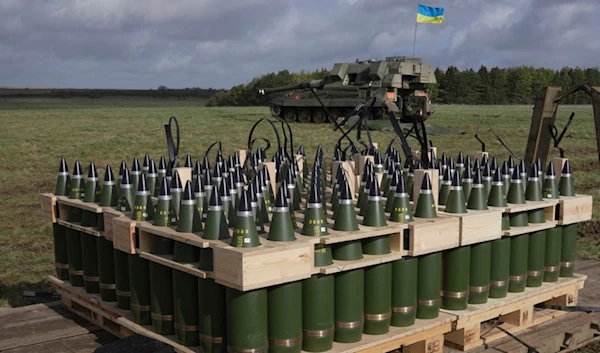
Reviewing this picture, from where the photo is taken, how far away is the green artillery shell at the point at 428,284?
4.68 meters

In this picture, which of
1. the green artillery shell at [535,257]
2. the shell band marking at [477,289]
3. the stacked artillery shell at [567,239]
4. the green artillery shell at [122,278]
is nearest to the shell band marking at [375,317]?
the shell band marking at [477,289]

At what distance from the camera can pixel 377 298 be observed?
14.4 ft

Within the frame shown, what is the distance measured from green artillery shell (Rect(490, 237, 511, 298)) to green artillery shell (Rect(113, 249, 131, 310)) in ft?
9.43

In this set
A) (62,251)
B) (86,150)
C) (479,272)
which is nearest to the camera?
(479,272)

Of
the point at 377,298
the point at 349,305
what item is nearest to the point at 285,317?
the point at 349,305

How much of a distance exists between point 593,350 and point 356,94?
2762 centimetres

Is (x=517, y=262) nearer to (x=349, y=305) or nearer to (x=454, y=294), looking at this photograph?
(x=454, y=294)

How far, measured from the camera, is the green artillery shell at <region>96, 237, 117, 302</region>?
524cm

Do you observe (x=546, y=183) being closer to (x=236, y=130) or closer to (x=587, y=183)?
(x=587, y=183)

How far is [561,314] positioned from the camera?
223 inches

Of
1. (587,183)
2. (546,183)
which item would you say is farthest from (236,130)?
(546,183)

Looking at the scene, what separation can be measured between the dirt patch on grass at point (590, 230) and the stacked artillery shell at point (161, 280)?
7.20 m

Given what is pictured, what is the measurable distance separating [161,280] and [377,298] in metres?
1.51

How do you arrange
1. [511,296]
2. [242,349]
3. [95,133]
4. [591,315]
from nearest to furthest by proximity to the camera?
[242,349] → [511,296] → [591,315] → [95,133]
